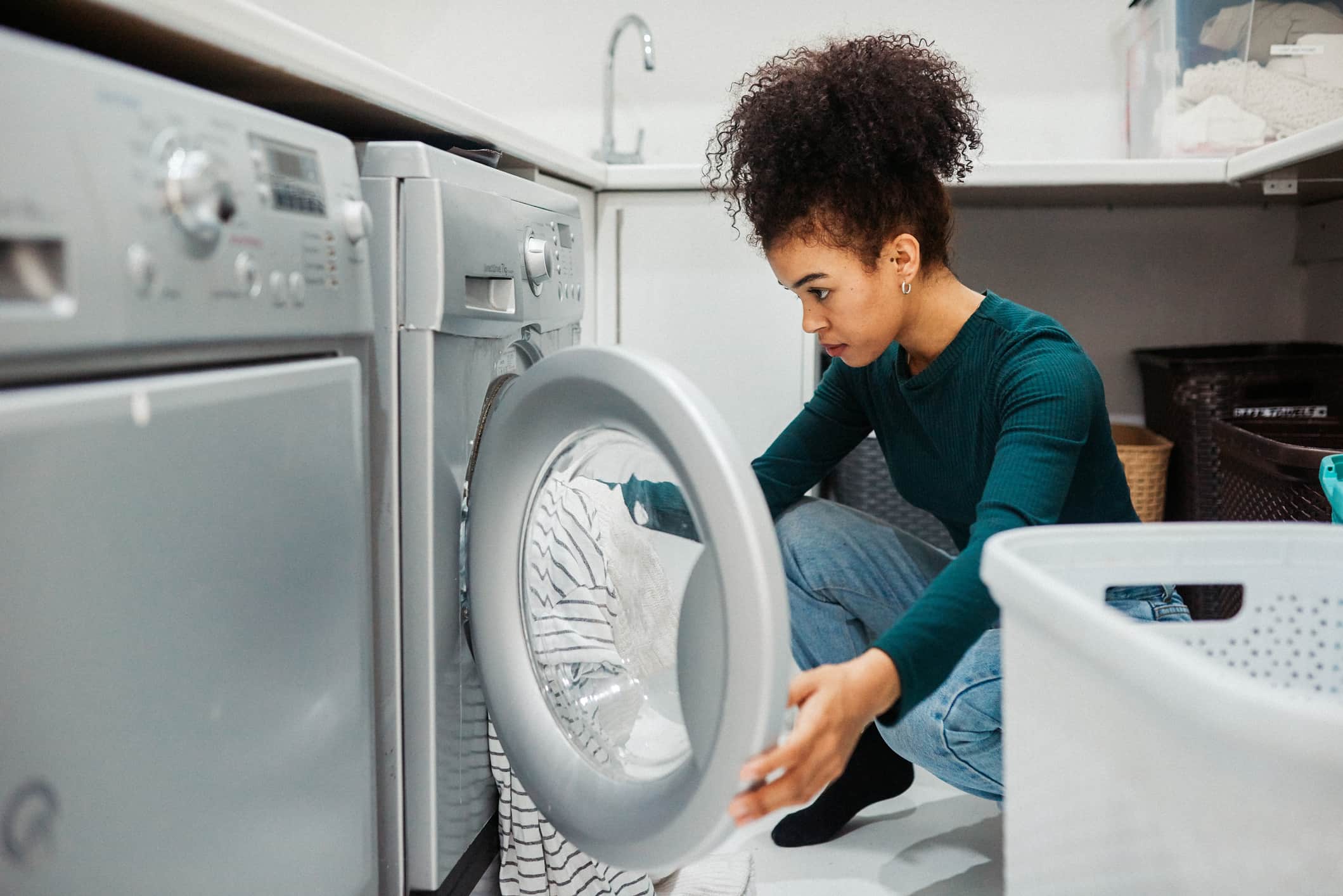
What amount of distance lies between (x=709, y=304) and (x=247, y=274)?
50.5 inches

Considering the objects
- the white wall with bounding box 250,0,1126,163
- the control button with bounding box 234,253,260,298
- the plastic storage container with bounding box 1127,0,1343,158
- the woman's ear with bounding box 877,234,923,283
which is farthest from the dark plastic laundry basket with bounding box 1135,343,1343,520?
the control button with bounding box 234,253,260,298

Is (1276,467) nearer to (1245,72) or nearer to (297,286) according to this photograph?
(1245,72)

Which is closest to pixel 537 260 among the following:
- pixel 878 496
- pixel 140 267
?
pixel 140 267

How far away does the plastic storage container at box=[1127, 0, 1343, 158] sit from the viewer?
1971mm

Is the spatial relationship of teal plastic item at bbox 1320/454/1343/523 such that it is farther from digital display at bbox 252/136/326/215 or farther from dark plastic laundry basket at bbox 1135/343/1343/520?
digital display at bbox 252/136/326/215

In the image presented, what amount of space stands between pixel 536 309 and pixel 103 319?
0.62 m

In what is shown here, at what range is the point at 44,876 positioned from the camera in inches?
21.6

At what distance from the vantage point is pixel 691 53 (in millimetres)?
2553

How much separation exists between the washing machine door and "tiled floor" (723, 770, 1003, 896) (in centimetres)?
57

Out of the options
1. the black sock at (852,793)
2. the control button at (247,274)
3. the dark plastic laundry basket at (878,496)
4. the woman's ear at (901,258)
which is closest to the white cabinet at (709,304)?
the dark plastic laundry basket at (878,496)

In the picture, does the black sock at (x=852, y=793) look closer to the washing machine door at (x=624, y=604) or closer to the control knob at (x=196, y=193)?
the washing machine door at (x=624, y=604)

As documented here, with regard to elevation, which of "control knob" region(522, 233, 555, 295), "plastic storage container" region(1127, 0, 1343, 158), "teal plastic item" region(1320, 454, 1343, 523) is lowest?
"teal plastic item" region(1320, 454, 1343, 523)

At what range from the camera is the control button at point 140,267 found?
23.5 inches

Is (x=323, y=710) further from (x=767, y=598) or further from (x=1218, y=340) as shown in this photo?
(x=1218, y=340)
